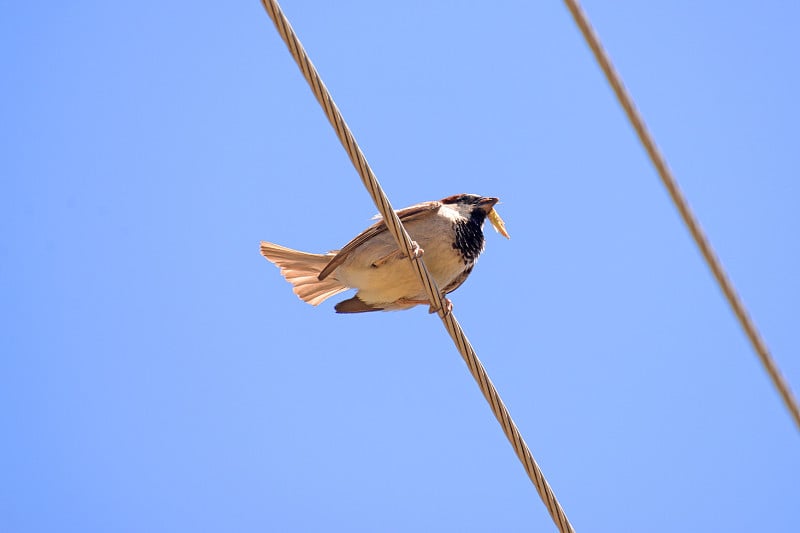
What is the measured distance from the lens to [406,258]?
5742 mm

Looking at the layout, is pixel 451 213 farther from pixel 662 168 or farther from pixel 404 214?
pixel 662 168

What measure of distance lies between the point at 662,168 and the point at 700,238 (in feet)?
0.93

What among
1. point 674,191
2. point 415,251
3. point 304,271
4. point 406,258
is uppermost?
point 304,271

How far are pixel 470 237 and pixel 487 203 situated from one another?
0.39m

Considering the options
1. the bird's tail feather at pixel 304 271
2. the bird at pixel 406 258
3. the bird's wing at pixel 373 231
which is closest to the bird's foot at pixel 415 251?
the bird at pixel 406 258

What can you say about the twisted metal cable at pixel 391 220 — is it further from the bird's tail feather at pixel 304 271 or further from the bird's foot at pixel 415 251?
the bird's tail feather at pixel 304 271

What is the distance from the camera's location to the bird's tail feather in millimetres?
6512

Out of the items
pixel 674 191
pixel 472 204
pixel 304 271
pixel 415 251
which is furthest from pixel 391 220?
pixel 304 271

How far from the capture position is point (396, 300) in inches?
242

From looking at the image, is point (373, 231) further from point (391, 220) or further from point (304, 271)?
point (391, 220)

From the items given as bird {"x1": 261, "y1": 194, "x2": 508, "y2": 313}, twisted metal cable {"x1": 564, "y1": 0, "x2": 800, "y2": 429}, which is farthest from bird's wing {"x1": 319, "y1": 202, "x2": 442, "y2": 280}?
twisted metal cable {"x1": 564, "y1": 0, "x2": 800, "y2": 429}

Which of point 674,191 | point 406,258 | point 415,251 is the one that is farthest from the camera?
point 406,258

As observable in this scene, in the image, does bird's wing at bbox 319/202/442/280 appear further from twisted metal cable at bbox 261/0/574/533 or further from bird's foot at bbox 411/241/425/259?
twisted metal cable at bbox 261/0/574/533

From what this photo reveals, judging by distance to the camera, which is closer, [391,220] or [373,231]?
[391,220]
